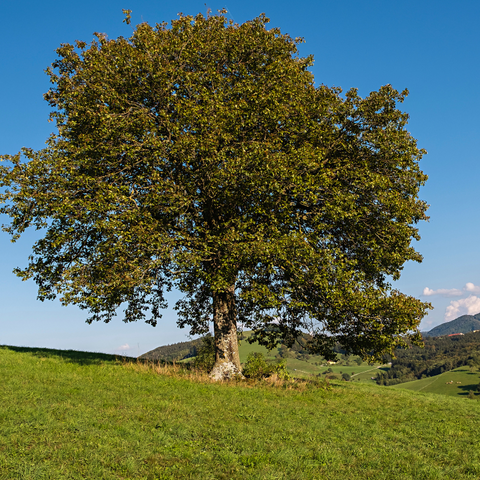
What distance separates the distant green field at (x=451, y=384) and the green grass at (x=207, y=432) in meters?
163

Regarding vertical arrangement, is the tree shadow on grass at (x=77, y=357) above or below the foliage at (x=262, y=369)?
above

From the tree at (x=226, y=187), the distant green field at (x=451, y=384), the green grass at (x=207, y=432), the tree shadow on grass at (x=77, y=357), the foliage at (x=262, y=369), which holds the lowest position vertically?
the distant green field at (x=451, y=384)

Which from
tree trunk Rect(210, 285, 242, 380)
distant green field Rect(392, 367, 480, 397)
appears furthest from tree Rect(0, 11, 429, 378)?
distant green field Rect(392, 367, 480, 397)

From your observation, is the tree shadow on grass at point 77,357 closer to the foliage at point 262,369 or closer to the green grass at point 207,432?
the green grass at point 207,432

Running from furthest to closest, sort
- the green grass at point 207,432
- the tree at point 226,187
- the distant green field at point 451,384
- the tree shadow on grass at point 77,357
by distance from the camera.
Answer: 1. the distant green field at point 451,384
2. the tree shadow on grass at point 77,357
3. the tree at point 226,187
4. the green grass at point 207,432

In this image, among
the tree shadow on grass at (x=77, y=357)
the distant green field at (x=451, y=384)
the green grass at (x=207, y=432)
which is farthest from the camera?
the distant green field at (x=451, y=384)

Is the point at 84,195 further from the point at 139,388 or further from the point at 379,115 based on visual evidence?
the point at 379,115

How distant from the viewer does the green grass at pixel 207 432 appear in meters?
8.92

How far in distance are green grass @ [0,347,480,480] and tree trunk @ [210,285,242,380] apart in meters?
1.98

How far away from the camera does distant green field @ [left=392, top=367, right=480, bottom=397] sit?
16225cm

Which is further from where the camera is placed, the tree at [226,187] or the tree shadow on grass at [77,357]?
the tree shadow on grass at [77,357]

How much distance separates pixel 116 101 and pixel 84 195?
4.96m

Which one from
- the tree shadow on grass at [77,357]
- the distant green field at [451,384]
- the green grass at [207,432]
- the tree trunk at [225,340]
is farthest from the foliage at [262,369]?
the distant green field at [451,384]

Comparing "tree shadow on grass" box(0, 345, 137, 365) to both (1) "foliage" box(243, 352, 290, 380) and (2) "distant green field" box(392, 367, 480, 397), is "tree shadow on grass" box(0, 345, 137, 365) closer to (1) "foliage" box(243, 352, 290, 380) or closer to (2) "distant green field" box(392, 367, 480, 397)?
(1) "foliage" box(243, 352, 290, 380)
